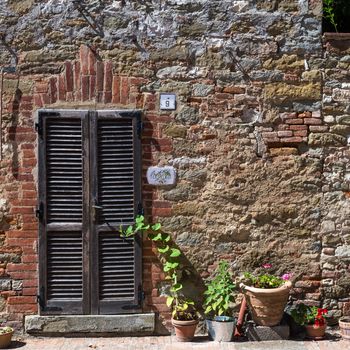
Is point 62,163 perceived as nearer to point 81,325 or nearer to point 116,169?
point 116,169

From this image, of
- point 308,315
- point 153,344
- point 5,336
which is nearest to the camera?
point 5,336

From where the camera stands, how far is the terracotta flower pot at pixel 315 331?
213 inches

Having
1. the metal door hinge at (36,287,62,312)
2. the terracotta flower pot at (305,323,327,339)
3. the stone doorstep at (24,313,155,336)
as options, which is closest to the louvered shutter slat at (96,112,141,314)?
the stone doorstep at (24,313,155,336)

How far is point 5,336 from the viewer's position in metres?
5.18

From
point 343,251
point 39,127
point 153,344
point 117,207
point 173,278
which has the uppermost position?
point 39,127

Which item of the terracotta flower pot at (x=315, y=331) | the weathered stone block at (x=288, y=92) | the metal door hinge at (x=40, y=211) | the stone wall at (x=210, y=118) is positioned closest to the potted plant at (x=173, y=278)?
the stone wall at (x=210, y=118)

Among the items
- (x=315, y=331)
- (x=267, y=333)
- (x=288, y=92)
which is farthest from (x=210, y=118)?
(x=315, y=331)

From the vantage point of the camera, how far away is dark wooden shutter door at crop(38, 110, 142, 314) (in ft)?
18.0

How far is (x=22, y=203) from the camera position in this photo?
5492mm

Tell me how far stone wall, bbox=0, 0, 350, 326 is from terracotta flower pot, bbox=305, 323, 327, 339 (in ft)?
0.97

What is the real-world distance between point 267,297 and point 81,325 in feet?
5.66

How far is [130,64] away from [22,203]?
1649 mm

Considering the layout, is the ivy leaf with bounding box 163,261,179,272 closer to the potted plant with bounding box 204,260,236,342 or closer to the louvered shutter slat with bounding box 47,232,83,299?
the potted plant with bounding box 204,260,236,342

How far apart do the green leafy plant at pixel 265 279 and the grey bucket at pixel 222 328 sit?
1.31ft
